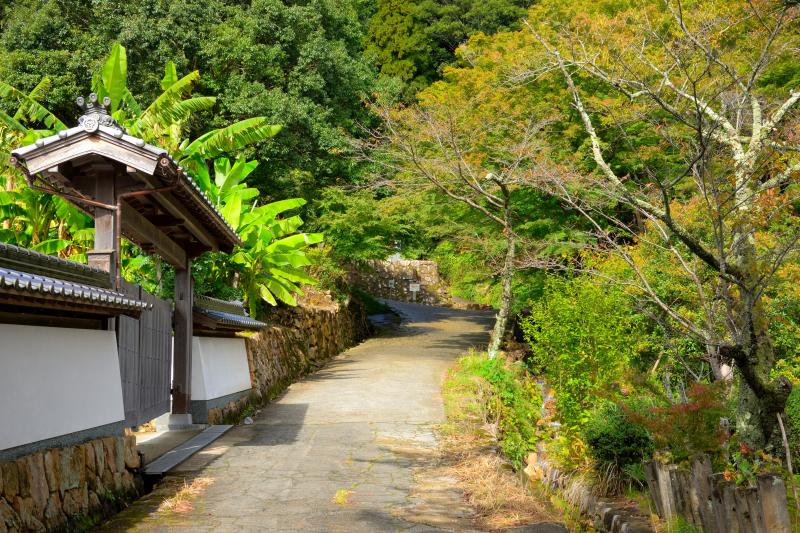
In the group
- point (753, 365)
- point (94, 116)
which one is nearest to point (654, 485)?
point (753, 365)

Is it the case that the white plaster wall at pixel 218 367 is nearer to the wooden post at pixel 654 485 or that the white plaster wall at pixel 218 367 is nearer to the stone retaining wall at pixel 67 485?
the stone retaining wall at pixel 67 485

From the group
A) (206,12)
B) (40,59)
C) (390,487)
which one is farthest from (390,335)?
(390,487)

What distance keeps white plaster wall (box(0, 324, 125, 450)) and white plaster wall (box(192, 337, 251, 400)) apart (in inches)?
170

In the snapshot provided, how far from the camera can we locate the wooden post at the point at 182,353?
12.5m

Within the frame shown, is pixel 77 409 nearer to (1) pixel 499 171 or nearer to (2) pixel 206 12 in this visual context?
(1) pixel 499 171

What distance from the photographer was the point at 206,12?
957 inches

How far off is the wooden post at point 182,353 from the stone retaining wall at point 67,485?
3566 mm

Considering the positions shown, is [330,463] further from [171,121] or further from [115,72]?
[115,72]

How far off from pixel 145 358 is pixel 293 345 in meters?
10.2

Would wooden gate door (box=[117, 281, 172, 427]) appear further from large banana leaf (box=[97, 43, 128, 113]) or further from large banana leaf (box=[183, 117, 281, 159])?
large banana leaf (box=[97, 43, 128, 113])

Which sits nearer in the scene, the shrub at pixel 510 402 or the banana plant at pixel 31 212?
the shrub at pixel 510 402

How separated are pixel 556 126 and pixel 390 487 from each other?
47.9ft

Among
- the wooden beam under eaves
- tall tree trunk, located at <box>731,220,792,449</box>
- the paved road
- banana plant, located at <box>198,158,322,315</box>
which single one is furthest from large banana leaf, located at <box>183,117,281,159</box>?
tall tree trunk, located at <box>731,220,792,449</box>

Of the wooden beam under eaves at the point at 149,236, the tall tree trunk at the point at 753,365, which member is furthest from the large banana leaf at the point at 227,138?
the tall tree trunk at the point at 753,365
